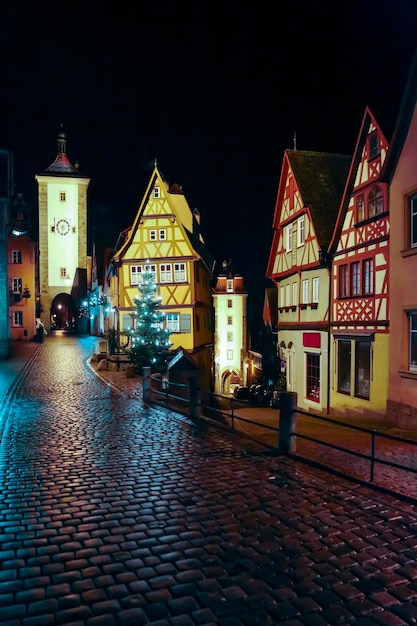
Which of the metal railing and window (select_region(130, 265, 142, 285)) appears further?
window (select_region(130, 265, 142, 285))

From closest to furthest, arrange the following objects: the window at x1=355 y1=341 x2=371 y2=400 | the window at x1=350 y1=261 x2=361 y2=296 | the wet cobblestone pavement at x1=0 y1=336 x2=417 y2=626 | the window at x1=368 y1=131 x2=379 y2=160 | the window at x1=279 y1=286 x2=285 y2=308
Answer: the wet cobblestone pavement at x1=0 y1=336 x2=417 y2=626 < the window at x1=368 y1=131 x2=379 y2=160 < the window at x1=355 y1=341 x2=371 y2=400 < the window at x1=350 y1=261 x2=361 y2=296 < the window at x1=279 y1=286 x2=285 y2=308

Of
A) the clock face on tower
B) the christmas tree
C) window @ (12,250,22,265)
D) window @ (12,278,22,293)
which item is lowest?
the christmas tree

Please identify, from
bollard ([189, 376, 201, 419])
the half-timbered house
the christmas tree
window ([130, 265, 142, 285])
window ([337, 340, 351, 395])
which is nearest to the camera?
bollard ([189, 376, 201, 419])

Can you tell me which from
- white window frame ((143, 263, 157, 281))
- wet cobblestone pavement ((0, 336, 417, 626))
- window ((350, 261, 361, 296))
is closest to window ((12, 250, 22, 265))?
white window frame ((143, 263, 157, 281))

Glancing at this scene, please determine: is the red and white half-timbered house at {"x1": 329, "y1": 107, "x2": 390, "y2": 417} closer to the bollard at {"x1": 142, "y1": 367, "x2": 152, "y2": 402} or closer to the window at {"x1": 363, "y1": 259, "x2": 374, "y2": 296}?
the window at {"x1": 363, "y1": 259, "x2": 374, "y2": 296}

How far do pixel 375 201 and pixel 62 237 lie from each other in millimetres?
43556

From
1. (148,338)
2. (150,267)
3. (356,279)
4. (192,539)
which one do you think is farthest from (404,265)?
(150,267)

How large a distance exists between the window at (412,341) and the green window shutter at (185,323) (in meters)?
20.6

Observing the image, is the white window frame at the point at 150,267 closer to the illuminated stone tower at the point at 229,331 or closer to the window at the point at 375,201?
the illuminated stone tower at the point at 229,331

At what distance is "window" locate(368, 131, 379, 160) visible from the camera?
1661 centimetres

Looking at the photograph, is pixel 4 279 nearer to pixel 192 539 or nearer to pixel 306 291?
pixel 306 291

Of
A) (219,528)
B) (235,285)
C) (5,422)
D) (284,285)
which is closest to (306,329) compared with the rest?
(284,285)

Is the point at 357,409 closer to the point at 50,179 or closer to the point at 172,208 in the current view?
the point at 172,208

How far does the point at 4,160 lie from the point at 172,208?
11.1m
